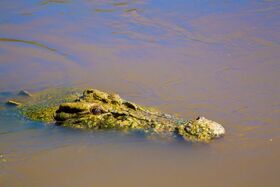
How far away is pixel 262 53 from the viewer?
9.30 meters

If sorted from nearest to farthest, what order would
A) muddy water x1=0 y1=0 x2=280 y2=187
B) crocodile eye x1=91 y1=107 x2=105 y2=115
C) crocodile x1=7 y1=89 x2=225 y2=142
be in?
muddy water x1=0 y1=0 x2=280 y2=187 → crocodile x1=7 y1=89 x2=225 y2=142 → crocodile eye x1=91 y1=107 x2=105 y2=115

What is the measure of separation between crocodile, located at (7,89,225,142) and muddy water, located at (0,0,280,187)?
13cm

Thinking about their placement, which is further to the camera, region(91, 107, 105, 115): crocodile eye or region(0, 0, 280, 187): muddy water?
region(91, 107, 105, 115): crocodile eye

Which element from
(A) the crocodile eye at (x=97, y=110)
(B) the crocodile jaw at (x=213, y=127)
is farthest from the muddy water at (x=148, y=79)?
(A) the crocodile eye at (x=97, y=110)

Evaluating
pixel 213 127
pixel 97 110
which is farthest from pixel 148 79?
pixel 213 127

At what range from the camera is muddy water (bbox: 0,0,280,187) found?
5621mm

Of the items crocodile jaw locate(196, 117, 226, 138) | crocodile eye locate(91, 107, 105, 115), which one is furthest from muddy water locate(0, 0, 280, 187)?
crocodile eye locate(91, 107, 105, 115)

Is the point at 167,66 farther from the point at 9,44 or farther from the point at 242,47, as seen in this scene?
the point at 9,44

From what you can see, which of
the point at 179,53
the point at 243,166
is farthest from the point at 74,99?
the point at 179,53

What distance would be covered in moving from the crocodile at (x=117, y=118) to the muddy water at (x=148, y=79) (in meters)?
0.13

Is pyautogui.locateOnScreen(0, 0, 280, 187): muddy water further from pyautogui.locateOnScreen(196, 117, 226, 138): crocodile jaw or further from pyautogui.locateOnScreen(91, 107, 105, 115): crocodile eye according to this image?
pyautogui.locateOnScreen(91, 107, 105, 115): crocodile eye

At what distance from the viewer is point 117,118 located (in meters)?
6.21

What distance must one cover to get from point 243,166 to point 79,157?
6.68 feet

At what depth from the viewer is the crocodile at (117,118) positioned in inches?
231
